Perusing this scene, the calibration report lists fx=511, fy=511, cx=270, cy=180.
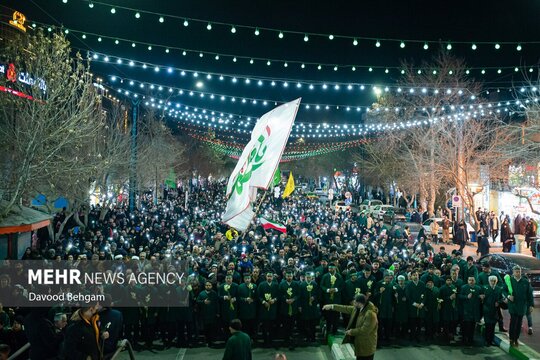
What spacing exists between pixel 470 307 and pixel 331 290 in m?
2.84

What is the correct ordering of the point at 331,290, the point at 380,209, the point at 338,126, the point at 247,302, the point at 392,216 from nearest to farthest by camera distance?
the point at 247,302
the point at 331,290
the point at 392,216
the point at 338,126
the point at 380,209

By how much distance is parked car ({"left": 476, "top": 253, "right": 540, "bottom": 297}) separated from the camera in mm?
13984

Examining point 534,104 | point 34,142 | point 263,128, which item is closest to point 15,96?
point 34,142

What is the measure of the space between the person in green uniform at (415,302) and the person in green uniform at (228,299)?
11.8 ft

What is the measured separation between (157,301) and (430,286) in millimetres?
5696

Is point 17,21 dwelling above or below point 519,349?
above

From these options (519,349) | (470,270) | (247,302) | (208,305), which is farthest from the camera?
(470,270)

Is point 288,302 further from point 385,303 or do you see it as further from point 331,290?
point 385,303

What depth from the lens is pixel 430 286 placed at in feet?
35.4

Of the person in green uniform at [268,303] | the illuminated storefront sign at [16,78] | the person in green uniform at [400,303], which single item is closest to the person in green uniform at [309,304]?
the person in green uniform at [268,303]

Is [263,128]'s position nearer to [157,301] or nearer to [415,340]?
[157,301]

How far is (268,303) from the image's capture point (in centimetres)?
1043

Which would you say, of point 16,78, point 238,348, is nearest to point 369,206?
point 16,78

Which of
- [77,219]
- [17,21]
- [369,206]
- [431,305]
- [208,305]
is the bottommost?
[431,305]
